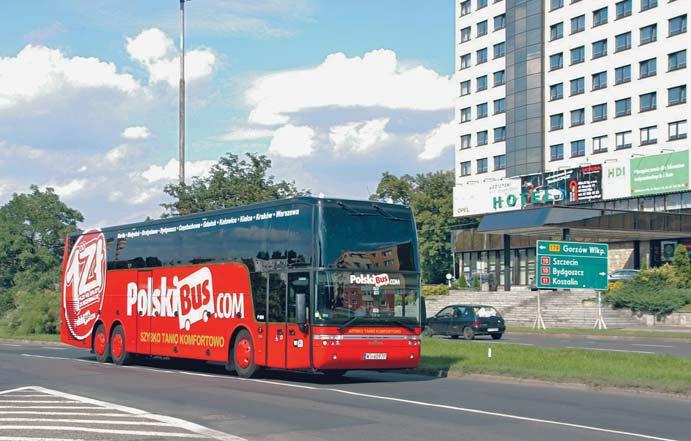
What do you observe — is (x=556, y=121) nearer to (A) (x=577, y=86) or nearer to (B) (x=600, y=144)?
(A) (x=577, y=86)

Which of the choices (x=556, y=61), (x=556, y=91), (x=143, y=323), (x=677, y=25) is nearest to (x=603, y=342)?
(x=143, y=323)

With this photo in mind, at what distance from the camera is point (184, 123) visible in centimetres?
4953

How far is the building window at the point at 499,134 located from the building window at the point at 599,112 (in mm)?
11852

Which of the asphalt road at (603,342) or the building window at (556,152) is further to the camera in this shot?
the building window at (556,152)

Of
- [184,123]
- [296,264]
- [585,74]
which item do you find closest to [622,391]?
[296,264]

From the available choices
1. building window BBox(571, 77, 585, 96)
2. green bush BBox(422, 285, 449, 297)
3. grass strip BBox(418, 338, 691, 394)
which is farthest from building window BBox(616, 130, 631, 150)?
grass strip BBox(418, 338, 691, 394)

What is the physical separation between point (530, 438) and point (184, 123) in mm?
40262

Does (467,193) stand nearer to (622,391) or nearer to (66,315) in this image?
(66,315)

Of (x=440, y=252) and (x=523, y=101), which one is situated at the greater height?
(x=523, y=101)

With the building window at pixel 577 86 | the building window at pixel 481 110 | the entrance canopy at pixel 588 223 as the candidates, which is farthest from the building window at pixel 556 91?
the entrance canopy at pixel 588 223

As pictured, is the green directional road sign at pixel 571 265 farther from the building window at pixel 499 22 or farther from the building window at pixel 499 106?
the building window at pixel 499 22

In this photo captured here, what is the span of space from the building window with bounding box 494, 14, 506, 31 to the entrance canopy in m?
30.5

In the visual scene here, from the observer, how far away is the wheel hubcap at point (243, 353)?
798 inches

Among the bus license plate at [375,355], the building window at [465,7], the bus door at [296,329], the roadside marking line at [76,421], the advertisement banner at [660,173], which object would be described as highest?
the building window at [465,7]
